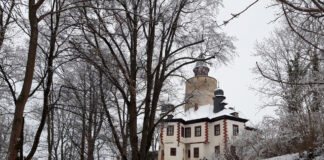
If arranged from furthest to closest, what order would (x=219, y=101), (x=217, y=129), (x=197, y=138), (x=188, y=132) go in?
(x=188, y=132) → (x=219, y=101) → (x=197, y=138) → (x=217, y=129)

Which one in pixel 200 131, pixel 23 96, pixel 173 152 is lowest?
pixel 173 152

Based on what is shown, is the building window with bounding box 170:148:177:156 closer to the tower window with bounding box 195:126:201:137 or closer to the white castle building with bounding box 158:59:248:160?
the white castle building with bounding box 158:59:248:160

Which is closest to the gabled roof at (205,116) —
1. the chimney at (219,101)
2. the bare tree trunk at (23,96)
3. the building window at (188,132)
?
the chimney at (219,101)

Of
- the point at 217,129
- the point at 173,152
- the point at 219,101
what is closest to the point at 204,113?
the point at 219,101

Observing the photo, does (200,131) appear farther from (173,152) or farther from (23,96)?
(23,96)

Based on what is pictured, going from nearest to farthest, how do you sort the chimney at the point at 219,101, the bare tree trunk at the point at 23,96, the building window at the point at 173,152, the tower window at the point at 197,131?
the bare tree trunk at the point at 23,96 → the building window at the point at 173,152 → the tower window at the point at 197,131 → the chimney at the point at 219,101

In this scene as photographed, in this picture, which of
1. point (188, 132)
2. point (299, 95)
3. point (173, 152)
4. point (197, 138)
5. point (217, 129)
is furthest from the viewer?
point (188, 132)

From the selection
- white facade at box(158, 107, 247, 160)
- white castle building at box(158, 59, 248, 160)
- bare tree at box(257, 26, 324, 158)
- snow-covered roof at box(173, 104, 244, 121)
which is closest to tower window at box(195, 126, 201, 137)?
white castle building at box(158, 59, 248, 160)

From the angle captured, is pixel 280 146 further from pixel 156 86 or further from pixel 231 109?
pixel 231 109

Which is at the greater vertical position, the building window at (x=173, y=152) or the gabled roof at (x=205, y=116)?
the gabled roof at (x=205, y=116)

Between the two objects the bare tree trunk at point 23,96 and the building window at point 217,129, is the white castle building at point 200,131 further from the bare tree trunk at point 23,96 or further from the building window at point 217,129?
the bare tree trunk at point 23,96

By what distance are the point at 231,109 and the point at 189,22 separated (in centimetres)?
3079

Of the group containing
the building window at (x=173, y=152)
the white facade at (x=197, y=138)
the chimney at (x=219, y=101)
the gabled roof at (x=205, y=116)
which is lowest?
the building window at (x=173, y=152)

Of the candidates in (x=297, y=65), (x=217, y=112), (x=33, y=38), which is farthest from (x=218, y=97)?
(x=33, y=38)
